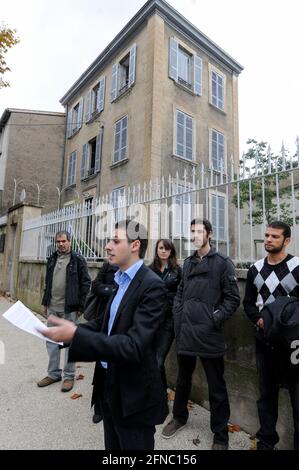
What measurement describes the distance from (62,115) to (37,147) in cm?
253

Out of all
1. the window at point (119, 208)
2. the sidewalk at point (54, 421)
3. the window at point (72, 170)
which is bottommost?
the sidewalk at point (54, 421)

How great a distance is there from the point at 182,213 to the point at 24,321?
3.03m

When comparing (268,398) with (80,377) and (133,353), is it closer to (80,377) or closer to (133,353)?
(133,353)

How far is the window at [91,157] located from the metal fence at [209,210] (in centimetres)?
672

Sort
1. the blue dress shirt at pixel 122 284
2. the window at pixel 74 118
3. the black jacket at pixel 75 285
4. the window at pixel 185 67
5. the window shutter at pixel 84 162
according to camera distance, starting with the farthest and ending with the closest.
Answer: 1. the window at pixel 74 118
2. the window shutter at pixel 84 162
3. the window at pixel 185 67
4. the black jacket at pixel 75 285
5. the blue dress shirt at pixel 122 284

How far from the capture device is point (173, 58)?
11.9m

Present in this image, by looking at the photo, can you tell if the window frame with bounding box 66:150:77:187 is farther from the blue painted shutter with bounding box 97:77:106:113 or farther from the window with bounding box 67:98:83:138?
the blue painted shutter with bounding box 97:77:106:113

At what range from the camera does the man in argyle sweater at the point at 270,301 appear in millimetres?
2465

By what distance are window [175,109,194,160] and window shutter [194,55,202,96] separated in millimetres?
1535

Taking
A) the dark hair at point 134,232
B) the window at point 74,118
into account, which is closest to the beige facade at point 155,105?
the window at point 74,118

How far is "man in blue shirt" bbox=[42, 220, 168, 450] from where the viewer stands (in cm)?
146

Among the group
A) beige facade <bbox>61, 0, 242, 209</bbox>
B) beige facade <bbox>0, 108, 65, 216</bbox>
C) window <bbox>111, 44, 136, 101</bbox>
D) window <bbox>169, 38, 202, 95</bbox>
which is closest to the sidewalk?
beige facade <bbox>61, 0, 242, 209</bbox>

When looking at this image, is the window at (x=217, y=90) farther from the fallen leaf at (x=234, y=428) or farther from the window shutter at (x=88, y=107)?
the fallen leaf at (x=234, y=428)

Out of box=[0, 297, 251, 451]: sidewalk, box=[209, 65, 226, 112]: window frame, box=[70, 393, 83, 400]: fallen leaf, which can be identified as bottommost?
box=[0, 297, 251, 451]: sidewalk
